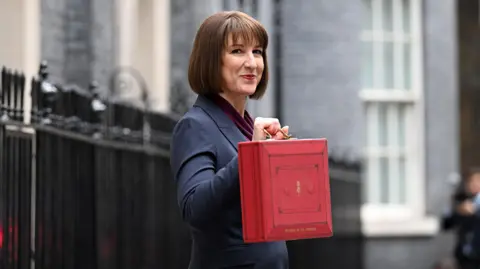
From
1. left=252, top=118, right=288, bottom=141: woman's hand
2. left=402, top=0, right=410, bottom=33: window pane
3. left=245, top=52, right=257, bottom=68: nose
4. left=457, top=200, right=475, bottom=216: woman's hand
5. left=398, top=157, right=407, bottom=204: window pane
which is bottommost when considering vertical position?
left=457, top=200, right=475, bottom=216: woman's hand

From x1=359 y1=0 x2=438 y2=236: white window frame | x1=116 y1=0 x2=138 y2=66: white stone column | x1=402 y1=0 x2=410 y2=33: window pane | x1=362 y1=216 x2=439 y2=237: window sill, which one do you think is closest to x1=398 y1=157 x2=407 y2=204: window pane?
x1=359 y1=0 x2=438 y2=236: white window frame

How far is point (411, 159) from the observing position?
61.6 ft

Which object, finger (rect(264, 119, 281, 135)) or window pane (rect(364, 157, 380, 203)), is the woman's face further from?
window pane (rect(364, 157, 380, 203))

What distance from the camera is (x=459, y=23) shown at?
2238cm

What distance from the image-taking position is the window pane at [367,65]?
60.6ft

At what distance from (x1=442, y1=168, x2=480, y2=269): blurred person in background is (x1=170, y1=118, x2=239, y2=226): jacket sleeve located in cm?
1213

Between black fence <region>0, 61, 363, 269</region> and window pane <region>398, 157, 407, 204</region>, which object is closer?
black fence <region>0, 61, 363, 269</region>

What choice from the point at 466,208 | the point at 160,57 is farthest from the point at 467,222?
the point at 160,57

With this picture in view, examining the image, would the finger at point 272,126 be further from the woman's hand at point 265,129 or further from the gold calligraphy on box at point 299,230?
the gold calligraphy on box at point 299,230

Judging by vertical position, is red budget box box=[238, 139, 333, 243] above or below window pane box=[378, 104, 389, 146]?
below

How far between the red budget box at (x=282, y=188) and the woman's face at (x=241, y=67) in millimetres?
345

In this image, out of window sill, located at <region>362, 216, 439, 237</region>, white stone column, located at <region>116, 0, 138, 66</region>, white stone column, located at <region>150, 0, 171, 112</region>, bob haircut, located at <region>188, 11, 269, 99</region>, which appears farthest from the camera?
window sill, located at <region>362, 216, 439, 237</region>

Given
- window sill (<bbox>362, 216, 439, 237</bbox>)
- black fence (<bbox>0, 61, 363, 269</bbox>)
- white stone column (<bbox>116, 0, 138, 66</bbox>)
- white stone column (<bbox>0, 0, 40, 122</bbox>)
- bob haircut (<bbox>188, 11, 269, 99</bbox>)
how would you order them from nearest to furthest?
bob haircut (<bbox>188, 11, 269, 99</bbox>), black fence (<bbox>0, 61, 363, 269</bbox>), white stone column (<bbox>0, 0, 40, 122</bbox>), white stone column (<bbox>116, 0, 138, 66</bbox>), window sill (<bbox>362, 216, 439, 237</bbox>)

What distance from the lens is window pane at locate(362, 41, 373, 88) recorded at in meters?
18.5
